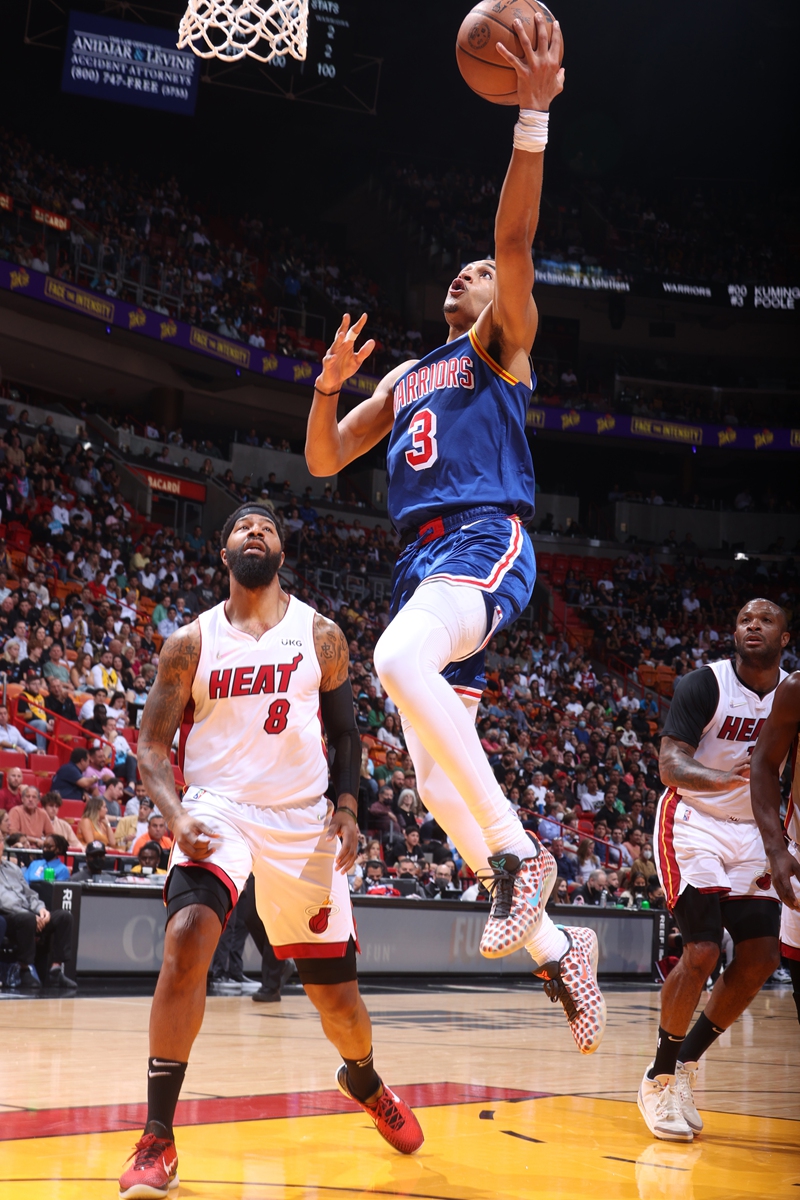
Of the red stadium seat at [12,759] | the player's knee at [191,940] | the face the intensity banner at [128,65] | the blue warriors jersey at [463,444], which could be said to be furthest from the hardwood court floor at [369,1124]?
the face the intensity banner at [128,65]

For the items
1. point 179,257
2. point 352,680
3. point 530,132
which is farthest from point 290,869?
point 179,257

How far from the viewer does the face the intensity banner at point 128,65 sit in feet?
73.8

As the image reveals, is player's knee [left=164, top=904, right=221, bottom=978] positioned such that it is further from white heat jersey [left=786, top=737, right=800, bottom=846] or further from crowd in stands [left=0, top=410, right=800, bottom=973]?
crowd in stands [left=0, top=410, right=800, bottom=973]

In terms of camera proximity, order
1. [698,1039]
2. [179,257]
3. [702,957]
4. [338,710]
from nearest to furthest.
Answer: [338,710]
[702,957]
[698,1039]
[179,257]

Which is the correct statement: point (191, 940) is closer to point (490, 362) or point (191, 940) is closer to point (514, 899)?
point (514, 899)

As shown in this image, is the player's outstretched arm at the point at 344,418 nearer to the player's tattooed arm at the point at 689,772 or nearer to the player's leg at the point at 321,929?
the player's leg at the point at 321,929

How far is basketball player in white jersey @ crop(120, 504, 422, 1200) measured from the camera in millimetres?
4230

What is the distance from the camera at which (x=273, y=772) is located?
4336mm

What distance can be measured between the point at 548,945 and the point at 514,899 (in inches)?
11.4

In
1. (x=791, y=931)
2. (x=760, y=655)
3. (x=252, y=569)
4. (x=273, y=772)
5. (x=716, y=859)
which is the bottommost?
(x=791, y=931)

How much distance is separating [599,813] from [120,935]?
10.1 metres

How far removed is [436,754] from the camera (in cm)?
388

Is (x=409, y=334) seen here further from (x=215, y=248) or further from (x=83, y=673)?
(x=83, y=673)

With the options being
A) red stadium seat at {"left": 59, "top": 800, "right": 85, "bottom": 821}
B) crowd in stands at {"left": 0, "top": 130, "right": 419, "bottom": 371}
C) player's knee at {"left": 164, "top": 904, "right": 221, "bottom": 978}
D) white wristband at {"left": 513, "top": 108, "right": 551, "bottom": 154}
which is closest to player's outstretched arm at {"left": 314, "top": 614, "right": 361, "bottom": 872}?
player's knee at {"left": 164, "top": 904, "right": 221, "bottom": 978}
